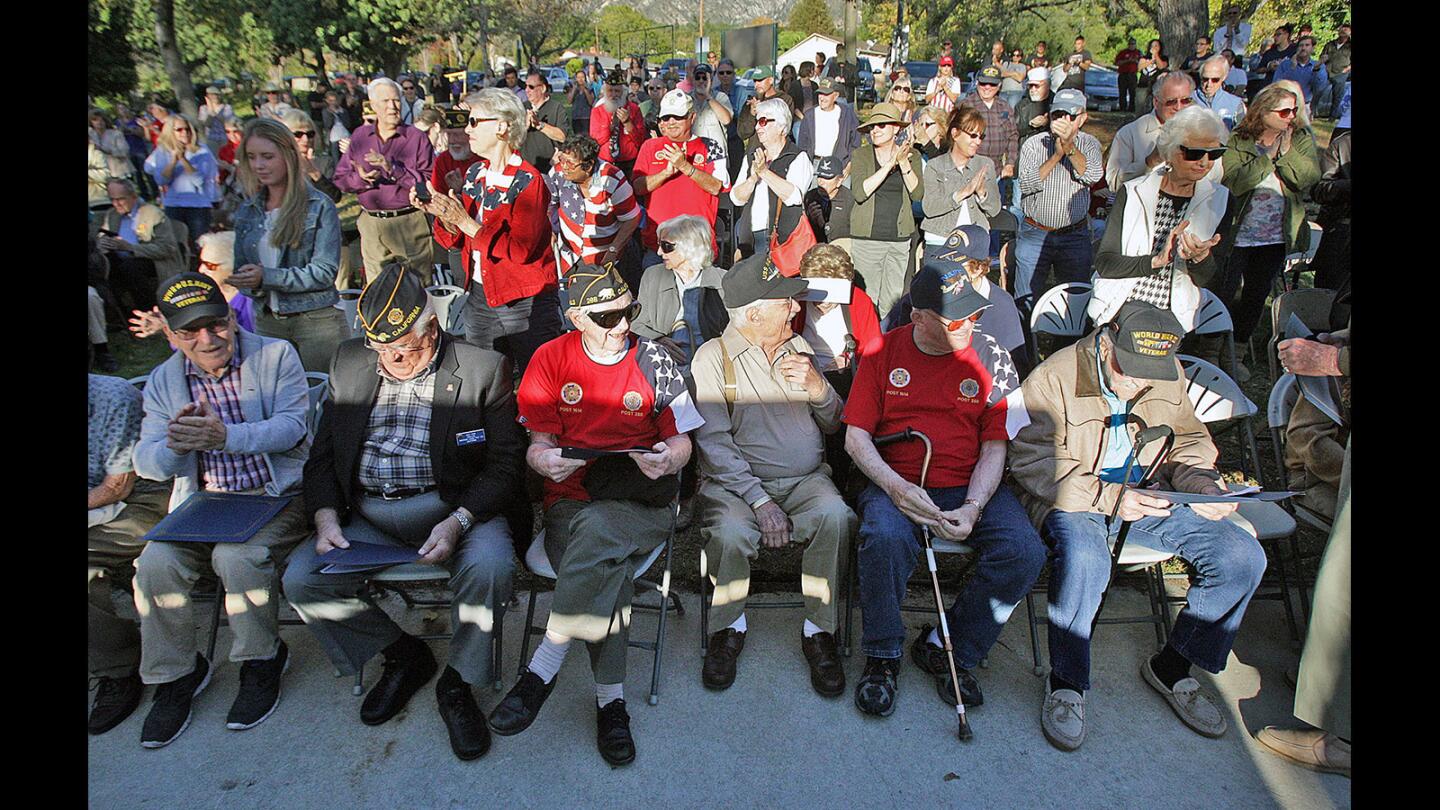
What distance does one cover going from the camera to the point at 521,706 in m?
3.21

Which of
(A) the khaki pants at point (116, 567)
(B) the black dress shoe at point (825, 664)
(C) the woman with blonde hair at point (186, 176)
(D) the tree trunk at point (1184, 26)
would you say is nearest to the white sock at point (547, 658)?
(B) the black dress shoe at point (825, 664)

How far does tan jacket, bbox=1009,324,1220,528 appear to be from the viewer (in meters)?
3.45

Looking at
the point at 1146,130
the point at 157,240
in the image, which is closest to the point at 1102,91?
the point at 1146,130

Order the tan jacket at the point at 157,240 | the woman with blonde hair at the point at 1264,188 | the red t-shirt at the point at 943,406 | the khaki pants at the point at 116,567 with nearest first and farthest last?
the khaki pants at the point at 116,567 < the red t-shirt at the point at 943,406 < the woman with blonde hair at the point at 1264,188 < the tan jacket at the point at 157,240

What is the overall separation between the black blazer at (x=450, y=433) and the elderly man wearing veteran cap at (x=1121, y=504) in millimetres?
2145

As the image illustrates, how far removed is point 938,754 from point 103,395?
3548 millimetres

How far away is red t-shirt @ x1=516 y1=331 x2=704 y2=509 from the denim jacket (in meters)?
1.77

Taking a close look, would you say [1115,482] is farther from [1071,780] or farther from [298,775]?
[298,775]

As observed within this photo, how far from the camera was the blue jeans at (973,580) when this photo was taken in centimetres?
332

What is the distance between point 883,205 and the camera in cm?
584

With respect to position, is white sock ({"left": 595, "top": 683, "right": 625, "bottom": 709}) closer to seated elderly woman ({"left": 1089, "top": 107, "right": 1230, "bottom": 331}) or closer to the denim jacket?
the denim jacket

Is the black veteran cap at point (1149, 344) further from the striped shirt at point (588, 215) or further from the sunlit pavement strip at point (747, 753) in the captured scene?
the striped shirt at point (588, 215)

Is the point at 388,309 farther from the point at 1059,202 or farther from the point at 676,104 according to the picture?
the point at 1059,202
